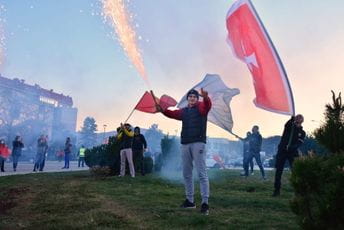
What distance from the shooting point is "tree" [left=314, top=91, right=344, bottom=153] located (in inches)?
166

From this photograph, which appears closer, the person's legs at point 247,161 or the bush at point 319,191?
the bush at point 319,191

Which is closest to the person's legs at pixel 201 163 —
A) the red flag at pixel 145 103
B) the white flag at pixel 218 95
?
the red flag at pixel 145 103

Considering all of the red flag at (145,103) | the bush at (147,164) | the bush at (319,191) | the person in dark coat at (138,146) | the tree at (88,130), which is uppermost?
the tree at (88,130)

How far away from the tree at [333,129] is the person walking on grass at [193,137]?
266cm

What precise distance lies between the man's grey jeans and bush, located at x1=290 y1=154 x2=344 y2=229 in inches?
115

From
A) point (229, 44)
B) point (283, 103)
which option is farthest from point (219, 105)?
point (283, 103)

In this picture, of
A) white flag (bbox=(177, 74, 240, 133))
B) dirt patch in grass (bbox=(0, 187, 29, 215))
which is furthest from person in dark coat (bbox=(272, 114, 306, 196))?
dirt patch in grass (bbox=(0, 187, 29, 215))

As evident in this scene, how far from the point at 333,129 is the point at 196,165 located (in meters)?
3.13

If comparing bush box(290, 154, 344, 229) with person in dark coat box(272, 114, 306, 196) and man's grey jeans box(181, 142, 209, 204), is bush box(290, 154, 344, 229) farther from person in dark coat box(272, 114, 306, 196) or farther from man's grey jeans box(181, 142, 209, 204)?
person in dark coat box(272, 114, 306, 196)

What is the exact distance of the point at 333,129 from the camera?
4281 millimetres

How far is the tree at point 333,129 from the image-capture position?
4.22 meters

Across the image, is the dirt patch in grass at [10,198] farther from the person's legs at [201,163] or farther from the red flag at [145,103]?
the red flag at [145,103]

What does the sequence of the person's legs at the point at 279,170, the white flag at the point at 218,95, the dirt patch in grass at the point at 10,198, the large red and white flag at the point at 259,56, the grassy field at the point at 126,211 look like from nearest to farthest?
1. the grassy field at the point at 126,211
2. the dirt patch in grass at the point at 10,198
3. the large red and white flag at the point at 259,56
4. the person's legs at the point at 279,170
5. the white flag at the point at 218,95

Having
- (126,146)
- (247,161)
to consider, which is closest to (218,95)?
(247,161)
